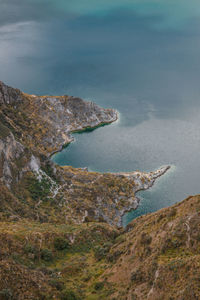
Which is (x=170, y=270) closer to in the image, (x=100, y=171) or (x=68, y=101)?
(x=100, y=171)

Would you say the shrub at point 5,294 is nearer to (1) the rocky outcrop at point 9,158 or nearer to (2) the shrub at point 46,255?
(2) the shrub at point 46,255

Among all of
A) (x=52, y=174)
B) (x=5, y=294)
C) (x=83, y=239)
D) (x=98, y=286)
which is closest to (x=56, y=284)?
(x=98, y=286)

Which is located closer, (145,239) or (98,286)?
(98,286)

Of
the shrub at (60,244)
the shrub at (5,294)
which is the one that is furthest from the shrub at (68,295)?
the shrub at (60,244)

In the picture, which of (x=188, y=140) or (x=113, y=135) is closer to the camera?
(x=188, y=140)

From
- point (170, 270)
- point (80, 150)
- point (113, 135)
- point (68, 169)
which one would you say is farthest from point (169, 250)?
point (113, 135)

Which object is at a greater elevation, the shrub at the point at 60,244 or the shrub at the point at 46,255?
the shrub at the point at 46,255

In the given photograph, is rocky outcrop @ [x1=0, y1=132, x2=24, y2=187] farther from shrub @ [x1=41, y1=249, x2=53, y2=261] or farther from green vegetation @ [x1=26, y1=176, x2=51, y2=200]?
shrub @ [x1=41, y1=249, x2=53, y2=261]

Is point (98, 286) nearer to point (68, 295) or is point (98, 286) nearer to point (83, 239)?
point (68, 295)
